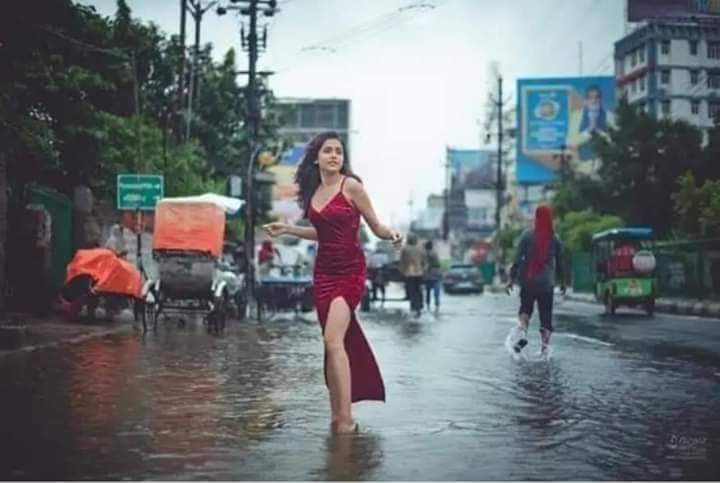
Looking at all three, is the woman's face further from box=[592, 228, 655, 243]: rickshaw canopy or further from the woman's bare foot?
box=[592, 228, 655, 243]: rickshaw canopy

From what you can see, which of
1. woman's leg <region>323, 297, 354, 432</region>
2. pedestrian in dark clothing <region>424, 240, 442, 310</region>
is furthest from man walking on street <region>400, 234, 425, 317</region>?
woman's leg <region>323, 297, 354, 432</region>

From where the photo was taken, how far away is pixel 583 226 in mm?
49375

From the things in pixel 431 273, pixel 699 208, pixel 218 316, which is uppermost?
pixel 699 208

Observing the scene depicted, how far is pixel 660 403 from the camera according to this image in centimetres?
877

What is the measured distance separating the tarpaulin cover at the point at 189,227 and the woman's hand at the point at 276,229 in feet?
34.7

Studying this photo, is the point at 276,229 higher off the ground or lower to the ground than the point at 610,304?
higher

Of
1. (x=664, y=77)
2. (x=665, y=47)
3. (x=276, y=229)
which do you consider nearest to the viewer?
(x=276, y=229)

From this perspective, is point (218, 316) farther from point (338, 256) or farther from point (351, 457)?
point (351, 457)

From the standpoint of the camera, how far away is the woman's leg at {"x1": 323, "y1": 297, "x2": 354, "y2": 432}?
286 inches

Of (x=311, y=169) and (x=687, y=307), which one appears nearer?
(x=311, y=169)

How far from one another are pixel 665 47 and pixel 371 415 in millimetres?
23387

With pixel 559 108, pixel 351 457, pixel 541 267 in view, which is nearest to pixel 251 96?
pixel 541 267

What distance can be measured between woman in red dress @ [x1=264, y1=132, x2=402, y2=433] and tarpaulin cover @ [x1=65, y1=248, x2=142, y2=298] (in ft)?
37.8

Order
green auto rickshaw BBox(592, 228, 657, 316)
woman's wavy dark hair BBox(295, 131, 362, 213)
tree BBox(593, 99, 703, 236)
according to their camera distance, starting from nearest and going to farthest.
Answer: woman's wavy dark hair BBox(295, 131, 362, 213)
green auto rickshaw BBox(592, 228, 657, 316)
tree BBox(593, 99, 703, 236)
